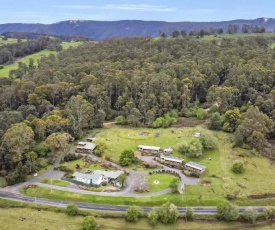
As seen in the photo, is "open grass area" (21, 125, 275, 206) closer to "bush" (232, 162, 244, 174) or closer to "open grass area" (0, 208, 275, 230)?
"bush" (232, 162, 244, 174)

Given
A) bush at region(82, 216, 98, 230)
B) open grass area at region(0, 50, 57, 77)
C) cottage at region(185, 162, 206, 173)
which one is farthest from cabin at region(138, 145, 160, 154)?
open grass area at region(0, 50, 57, 77)

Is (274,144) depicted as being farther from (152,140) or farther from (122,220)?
(122,220)

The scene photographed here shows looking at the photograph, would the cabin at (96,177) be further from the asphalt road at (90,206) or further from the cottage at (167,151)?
the cottage at (167,151)

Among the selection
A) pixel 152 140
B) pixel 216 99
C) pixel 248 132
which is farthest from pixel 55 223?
pixel 216 99

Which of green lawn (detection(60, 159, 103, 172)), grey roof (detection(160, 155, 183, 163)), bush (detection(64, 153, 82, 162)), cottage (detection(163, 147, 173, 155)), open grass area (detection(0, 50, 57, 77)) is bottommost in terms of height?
green lawn (detection(60, 159, 103, 172))

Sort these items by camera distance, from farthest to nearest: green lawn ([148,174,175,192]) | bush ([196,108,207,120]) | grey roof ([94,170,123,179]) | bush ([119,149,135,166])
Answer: bush ([196,108,207,120]), bush ([119,149,135,166]), grey roof ([94,170,123,179]), green lawn ([148,174,175,192])

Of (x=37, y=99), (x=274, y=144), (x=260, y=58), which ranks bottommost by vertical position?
(x=274, y=144)

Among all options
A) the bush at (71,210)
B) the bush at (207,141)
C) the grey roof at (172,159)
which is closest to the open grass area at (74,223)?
the bush at (71,210)
